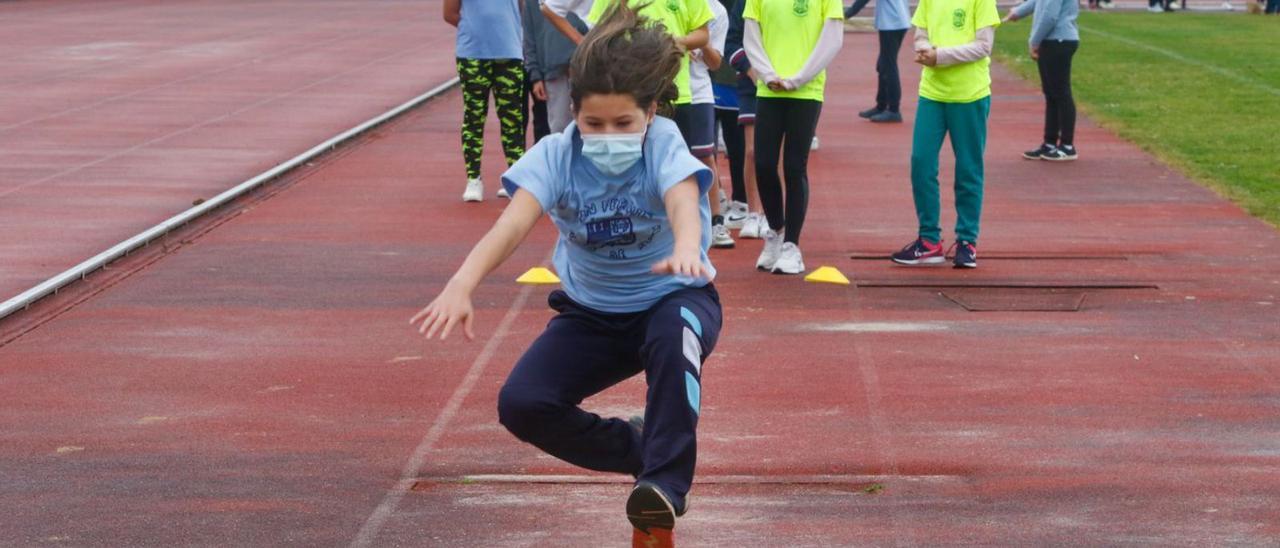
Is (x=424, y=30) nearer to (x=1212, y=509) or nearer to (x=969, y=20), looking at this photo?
(x=969, y=20)

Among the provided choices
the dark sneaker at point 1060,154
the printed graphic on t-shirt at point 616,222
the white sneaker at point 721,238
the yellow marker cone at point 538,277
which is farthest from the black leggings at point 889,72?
the printed graphic on t-shirt at point 616,222

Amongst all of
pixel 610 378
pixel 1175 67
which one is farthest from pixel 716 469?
pixel 1175 67

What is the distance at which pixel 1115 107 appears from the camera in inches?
791

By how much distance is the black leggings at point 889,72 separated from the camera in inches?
718

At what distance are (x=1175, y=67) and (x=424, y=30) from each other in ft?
47.2

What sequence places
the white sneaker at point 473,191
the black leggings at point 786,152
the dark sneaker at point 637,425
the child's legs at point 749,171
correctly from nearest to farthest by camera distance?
1. the dark sneaker at point 637,425
2. the black leggings at point 786,152
3. the child's legs at point 749,171
4. the white sneaker at point 473,191

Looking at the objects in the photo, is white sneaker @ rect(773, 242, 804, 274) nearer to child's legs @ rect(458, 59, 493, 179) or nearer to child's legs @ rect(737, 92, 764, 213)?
child's legs @ rect(737, 92, 764, 213)

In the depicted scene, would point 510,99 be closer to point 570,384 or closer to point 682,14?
point 682,14

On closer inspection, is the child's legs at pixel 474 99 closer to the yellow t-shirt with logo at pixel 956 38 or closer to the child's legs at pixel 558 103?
the child's legs at pixel 558 103

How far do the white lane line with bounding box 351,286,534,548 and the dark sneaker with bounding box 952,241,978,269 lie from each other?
8.17 ft

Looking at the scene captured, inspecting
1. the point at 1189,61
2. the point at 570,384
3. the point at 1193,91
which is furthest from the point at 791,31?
the point at 1189,61

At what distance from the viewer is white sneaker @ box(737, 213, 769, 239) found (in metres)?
11.4

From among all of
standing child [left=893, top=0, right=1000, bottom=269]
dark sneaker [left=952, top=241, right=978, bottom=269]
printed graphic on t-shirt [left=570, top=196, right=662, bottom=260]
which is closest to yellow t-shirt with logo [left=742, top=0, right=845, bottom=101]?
standing child [left=893, top=0, right=1000, bottom=269]

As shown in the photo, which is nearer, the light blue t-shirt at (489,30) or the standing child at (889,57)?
the light blue t-shirt at (489,30)
